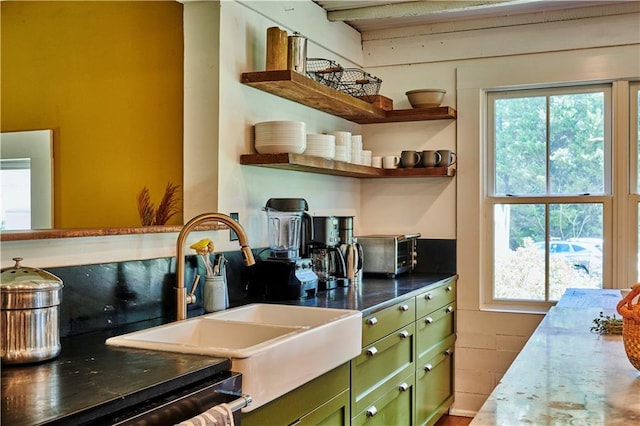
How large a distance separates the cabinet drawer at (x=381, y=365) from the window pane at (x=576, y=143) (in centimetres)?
146

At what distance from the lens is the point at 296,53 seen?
308 centimetres

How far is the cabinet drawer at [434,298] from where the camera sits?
11.4 ft

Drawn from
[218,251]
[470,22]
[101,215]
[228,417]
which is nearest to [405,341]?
[218,251]

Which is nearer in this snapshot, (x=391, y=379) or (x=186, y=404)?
(x=186, y=404)

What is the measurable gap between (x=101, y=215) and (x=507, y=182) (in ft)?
8.26

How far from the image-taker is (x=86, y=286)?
2.09 metres

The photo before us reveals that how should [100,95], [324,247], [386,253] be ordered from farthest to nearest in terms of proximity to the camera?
[386,253], [324,247], [100,95]

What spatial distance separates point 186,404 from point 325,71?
233 cm

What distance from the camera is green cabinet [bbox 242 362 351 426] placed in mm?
1923

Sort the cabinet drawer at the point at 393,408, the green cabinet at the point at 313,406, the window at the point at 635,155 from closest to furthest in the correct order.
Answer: the green cabinet at the point at 313,406 → the cabinet drawer at the point at 393,408 → the window at the point at 635,155

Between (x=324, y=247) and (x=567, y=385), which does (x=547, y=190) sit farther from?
(x=567, y=385)

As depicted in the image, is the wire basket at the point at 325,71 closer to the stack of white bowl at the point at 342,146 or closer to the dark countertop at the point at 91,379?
the stack of white bowl at the point at 342,146

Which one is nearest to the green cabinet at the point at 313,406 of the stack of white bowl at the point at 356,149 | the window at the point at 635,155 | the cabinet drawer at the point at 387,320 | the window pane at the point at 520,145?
the cabinet drawer at the point at 387,320

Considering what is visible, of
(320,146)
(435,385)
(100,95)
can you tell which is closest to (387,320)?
(320,146)
